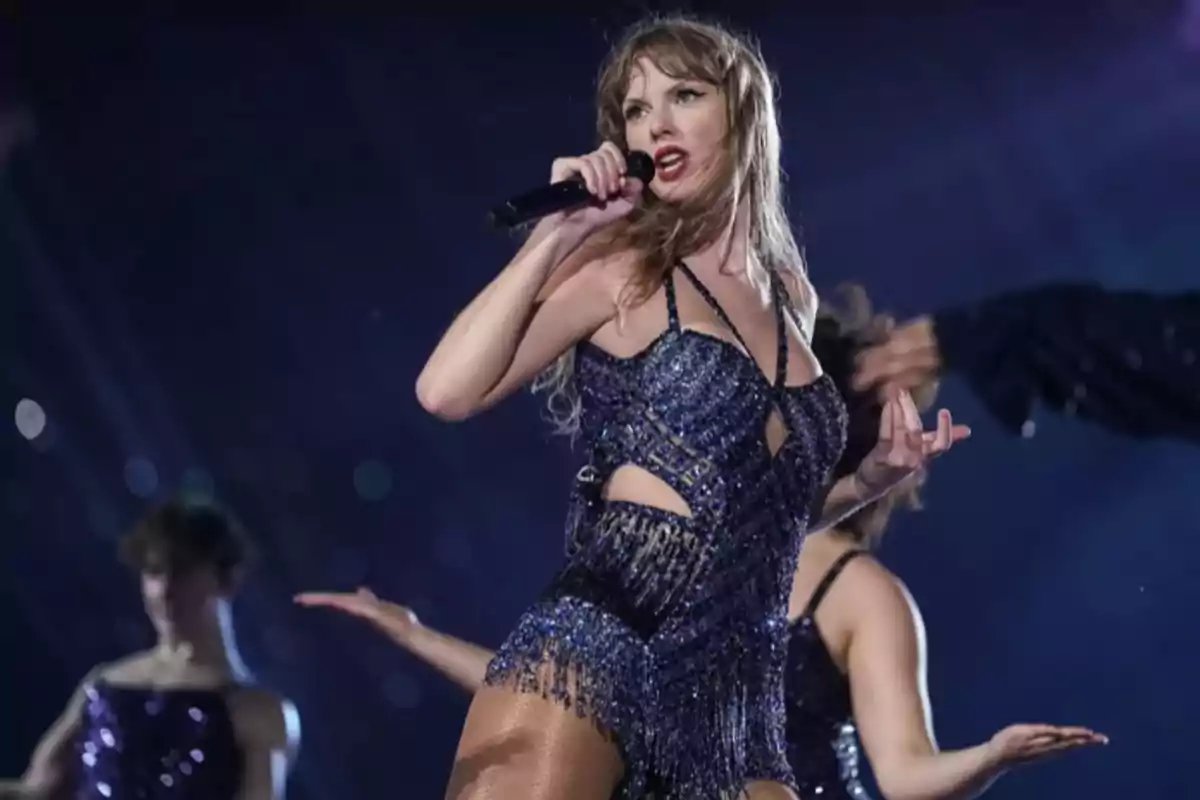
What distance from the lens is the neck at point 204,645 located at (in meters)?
3.29

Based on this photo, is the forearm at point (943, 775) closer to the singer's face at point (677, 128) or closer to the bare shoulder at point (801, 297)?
the bare shoulder at point (801, 297)

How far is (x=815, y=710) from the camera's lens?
2.27m

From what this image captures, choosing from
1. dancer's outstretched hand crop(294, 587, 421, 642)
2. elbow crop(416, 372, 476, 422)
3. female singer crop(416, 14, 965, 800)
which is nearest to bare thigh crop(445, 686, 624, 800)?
female singer crop(416, 14, 965, 800)

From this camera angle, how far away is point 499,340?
1580mm

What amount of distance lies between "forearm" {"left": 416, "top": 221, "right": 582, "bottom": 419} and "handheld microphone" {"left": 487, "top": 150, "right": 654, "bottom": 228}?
0.08 m

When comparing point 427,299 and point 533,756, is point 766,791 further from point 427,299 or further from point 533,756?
point 427,299

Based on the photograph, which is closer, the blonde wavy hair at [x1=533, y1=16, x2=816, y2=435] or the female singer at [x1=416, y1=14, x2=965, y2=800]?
the female singer at [x1=416, y1=14, x2=965, y2=800]

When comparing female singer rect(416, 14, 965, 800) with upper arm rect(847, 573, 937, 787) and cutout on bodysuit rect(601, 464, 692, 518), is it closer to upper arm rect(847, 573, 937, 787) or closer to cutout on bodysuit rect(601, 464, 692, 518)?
cutout on bodysuit rect(601, 464, 692, 518)

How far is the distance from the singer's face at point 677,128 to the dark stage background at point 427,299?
2.32 meters

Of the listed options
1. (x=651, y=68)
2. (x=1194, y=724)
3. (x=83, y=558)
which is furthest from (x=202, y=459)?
(x=651, y=68)

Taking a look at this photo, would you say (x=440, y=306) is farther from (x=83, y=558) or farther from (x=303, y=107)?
(x=83, y=558)

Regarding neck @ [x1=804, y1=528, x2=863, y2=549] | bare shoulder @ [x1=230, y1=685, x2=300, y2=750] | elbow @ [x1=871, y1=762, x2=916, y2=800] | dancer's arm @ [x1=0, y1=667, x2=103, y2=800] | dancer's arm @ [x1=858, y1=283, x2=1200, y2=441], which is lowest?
dancer's arm @ [x1=0, y1=667, x2=103, y2=800]

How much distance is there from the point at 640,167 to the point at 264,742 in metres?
1.96

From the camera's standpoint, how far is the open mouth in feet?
5.63
